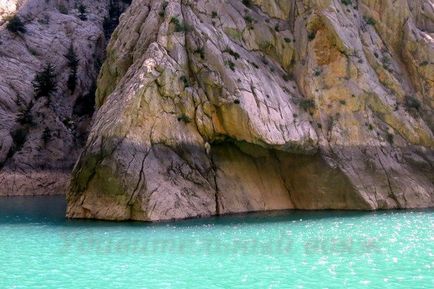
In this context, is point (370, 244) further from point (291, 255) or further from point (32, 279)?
point (32, 279)

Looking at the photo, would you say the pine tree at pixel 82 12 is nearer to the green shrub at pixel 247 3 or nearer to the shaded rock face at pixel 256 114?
the shaded rock face at pixel 256 114

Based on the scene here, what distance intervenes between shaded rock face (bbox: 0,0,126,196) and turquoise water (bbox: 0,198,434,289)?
81.0 feet

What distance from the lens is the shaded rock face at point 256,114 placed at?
29.9m

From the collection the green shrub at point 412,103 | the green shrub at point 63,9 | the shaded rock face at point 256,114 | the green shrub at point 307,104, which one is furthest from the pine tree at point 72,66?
the green shrub at point 412,103

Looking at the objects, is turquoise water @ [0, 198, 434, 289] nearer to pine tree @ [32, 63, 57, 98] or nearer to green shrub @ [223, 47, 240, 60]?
green shrub @ [223, 47, 240, 60]

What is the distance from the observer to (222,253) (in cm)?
Result: 1797

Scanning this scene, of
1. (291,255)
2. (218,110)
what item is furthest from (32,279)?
(218,110)

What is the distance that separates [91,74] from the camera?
61188 mm

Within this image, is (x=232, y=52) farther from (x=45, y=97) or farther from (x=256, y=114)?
(x=45, y=97)

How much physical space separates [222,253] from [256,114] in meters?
16.4

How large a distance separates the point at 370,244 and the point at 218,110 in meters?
16.2

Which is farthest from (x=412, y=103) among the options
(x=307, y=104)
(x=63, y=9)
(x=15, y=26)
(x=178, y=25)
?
(x=63, y=9)

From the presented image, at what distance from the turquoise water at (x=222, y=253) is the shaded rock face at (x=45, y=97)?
24683 mm

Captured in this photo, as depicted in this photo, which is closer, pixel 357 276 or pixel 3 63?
pixel 357 276
